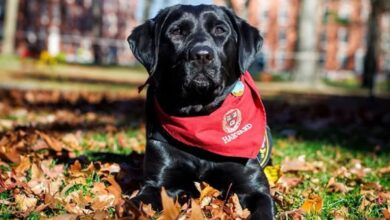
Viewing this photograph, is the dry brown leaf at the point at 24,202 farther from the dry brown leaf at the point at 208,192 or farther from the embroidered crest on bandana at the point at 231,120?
the embroidered crest on bandana at the point at 231,120

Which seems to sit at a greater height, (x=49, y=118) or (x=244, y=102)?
(x=244, y=102)

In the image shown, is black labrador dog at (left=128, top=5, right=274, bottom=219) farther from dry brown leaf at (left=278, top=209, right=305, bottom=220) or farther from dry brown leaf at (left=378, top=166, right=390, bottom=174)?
dry brown leaf at (left=378, top=166, right=390, bottom=174)

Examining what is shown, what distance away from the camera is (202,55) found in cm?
348

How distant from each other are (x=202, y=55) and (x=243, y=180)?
813mm

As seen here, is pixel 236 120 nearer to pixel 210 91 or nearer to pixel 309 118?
pixel 210 91

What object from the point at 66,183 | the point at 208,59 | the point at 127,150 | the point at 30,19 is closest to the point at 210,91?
the point at 208,59

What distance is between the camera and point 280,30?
66250 mm

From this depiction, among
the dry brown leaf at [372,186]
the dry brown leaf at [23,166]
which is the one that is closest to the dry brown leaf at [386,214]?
the dry brown leaf at [372,186]

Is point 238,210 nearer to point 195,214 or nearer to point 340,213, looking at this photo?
point 195,214

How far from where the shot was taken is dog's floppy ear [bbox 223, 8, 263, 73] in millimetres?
3836

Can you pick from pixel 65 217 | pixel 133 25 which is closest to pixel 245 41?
pixel 65 217

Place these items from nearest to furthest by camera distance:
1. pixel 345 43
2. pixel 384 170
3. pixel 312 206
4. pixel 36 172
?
pixel 312 206 → pixel 36 172 → pixel 384 170 → pixel 345 43

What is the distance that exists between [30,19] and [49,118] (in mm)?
46661

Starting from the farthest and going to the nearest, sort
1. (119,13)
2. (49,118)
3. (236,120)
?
(119,13)
(49,118)
(236,120)
